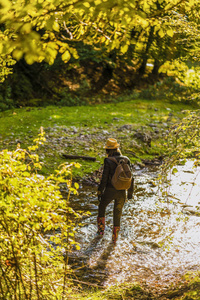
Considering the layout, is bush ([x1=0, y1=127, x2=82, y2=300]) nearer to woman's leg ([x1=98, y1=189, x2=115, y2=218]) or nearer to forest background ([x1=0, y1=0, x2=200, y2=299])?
forest background ([x1=0, y1=0, x2=200, y2=299])

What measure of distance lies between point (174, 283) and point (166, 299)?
0.77m

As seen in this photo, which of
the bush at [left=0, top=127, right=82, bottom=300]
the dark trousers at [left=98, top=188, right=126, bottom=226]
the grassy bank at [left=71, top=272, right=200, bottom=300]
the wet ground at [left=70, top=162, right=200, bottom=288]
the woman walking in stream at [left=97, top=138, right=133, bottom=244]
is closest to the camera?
the bush at [left=0, top=127, right=82, bottom=300]

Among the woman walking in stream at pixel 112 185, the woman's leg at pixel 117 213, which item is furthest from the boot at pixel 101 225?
the woman's leg at pixel 117 213

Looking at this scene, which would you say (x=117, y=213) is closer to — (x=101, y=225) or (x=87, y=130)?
(x=101, y=225)

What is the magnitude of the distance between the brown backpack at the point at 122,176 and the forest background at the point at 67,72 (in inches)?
45.0

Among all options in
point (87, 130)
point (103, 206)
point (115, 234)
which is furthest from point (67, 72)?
point (115, 234)

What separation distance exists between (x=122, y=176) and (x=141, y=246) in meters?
1.73

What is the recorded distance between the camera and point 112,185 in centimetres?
726

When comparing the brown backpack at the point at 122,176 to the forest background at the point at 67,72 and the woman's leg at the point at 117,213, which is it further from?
the forest background at the point at 67,72

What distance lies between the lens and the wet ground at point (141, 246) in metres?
6.14

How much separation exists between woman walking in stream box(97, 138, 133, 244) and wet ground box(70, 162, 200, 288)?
48cm

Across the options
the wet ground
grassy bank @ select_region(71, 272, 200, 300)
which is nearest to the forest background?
the wet ground

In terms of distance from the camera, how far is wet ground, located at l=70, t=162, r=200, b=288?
242 inches


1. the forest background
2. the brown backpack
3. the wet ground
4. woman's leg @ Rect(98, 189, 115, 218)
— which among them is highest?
the forest background
